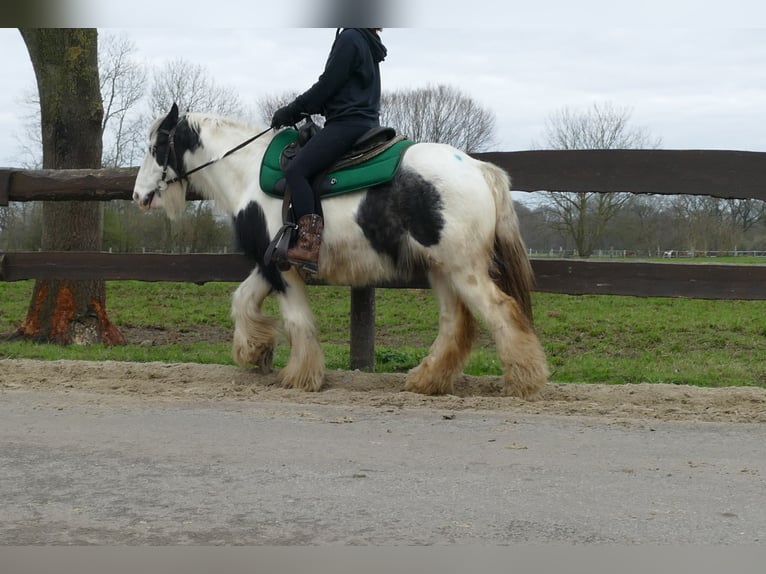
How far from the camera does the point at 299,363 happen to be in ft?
21.4

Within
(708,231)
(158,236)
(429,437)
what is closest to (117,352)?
(429,437)

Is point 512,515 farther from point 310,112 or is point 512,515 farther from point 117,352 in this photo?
point 117,352

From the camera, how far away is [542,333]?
37.2 feet

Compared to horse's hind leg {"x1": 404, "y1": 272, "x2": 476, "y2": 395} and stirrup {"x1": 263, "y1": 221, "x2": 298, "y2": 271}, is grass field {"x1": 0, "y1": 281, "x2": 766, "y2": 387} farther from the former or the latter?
stirrup {"x1": 263, "y1": 221, "x2": 298, "y2": 271}

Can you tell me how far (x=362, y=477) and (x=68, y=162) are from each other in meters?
6.71

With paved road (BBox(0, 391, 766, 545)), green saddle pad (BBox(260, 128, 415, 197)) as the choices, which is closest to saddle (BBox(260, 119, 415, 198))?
green saddle pad (BBox(260, 128, 415, 197))

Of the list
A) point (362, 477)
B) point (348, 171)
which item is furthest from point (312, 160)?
point (362, 477)

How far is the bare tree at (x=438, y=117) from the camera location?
65.2ft

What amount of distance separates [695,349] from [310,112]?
591 cm

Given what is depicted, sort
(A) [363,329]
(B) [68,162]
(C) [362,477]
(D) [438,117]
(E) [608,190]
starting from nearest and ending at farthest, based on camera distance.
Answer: (C) [362,477] → (E) [608,190] → (A) [363,329] → (B) [68,162] → (D) [438,117]

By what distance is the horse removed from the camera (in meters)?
6.12

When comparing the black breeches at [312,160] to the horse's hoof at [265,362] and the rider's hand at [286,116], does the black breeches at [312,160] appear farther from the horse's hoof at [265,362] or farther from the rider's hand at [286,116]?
the horse's hoof at [265,362]

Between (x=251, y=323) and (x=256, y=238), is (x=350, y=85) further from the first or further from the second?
(x=251, y=323)

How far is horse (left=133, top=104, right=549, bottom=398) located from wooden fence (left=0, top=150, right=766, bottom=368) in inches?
30.7
